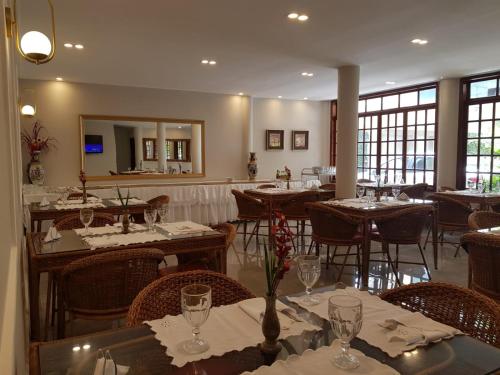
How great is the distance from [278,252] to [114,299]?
1.42 m

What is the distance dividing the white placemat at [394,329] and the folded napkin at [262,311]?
8 centimetres

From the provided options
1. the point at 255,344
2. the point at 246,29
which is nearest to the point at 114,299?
the point at 255,344

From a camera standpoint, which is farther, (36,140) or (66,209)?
(36,140)

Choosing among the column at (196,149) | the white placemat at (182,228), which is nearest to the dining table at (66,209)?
the white placemat at (182,228)

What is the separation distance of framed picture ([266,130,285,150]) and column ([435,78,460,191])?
3587 millimetres

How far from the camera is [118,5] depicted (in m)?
3.78

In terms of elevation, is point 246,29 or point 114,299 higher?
point 246,29

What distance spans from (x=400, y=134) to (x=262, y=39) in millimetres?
5020

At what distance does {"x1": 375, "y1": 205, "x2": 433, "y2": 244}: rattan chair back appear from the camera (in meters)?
3.88

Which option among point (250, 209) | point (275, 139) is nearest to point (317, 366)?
point (250, 209)

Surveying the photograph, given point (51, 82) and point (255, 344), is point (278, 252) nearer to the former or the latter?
point (255, 344)

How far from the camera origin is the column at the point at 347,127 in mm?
6297

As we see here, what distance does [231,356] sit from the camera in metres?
1.07

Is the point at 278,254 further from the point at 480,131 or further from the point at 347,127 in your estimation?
the point at 480,131
